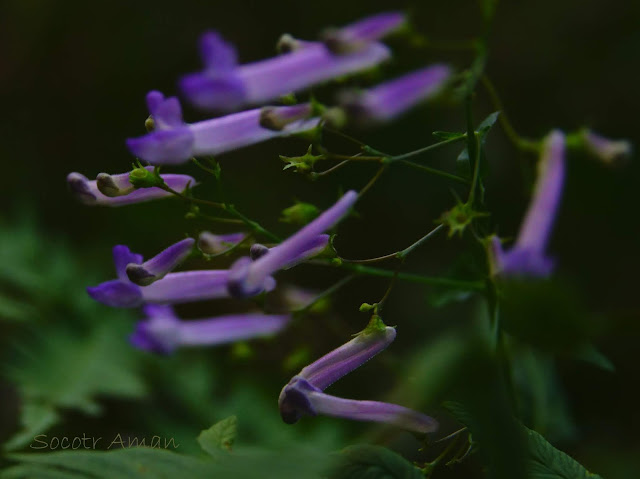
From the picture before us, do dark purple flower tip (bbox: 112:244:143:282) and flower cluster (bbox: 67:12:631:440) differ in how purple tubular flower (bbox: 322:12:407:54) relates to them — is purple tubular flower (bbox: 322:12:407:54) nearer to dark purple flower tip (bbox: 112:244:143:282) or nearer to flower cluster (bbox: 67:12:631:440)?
flower cluster (bbox: 67:12:631:440)

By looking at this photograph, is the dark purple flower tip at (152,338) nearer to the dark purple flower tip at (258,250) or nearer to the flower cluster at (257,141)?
the flower cluster at (257,141)

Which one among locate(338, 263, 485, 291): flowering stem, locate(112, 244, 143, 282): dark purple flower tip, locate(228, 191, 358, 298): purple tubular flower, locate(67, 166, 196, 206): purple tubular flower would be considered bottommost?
locate(338, 263, 485, 291): flowering stem

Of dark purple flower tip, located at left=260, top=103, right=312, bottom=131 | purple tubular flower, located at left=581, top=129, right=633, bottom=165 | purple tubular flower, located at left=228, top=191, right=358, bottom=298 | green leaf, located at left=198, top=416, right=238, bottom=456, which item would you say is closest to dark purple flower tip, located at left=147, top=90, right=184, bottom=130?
dark purple flower tip, located at left=260, top=103, right=312, bottom=131

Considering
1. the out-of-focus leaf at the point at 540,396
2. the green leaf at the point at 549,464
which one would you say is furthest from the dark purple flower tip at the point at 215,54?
the out-of-focus leaf at the point at 540,396

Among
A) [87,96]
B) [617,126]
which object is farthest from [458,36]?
[87,96]

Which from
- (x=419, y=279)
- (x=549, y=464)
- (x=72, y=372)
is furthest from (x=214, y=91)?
(x=72, y=372)

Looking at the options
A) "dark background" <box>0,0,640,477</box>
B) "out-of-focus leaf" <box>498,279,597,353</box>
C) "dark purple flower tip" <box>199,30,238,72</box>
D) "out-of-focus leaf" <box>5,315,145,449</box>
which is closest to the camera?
"out-of-focus leaf" <box>498,279,597,353</box>

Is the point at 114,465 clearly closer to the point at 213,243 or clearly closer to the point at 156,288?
the point at 156,288
